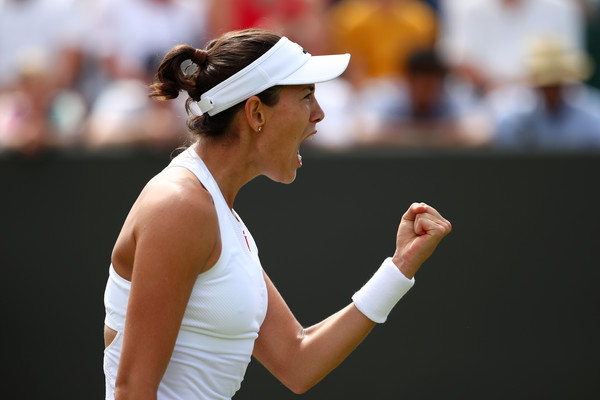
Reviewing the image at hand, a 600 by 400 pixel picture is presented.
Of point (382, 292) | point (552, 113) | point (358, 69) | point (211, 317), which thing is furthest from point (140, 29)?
point (211, 317)

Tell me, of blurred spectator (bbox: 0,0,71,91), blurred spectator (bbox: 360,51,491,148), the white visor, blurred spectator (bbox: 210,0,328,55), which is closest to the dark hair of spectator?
blurred spectator (bbox: 360,51,491,148)

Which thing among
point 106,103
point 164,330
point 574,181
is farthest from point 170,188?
point 106,103

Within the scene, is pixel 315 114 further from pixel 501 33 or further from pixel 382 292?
pixel 501 33

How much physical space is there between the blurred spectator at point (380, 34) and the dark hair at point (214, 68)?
12.1 ft

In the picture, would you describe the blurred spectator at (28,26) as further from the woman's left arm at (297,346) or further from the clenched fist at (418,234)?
the clenched fist at (418,234)

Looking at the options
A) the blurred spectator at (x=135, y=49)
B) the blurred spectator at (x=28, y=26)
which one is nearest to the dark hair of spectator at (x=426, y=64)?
the blurred spectator at (x=135, y=49)

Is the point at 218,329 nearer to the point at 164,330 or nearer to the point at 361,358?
the point at 164,330

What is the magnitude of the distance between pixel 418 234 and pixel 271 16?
356 centimetres

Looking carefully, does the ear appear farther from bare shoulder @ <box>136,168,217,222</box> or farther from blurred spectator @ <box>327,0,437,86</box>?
blurred spectator @ <box>327,0,437,86</box>

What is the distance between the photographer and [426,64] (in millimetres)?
4992

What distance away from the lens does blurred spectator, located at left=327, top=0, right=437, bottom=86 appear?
5859 millimetres

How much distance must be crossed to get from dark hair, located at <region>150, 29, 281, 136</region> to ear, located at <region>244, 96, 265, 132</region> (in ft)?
0.05

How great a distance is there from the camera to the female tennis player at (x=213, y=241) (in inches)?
76.2

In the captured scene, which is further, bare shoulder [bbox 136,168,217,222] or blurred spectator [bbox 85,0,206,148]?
blurred spectator [bbox 85,0,206,148]
